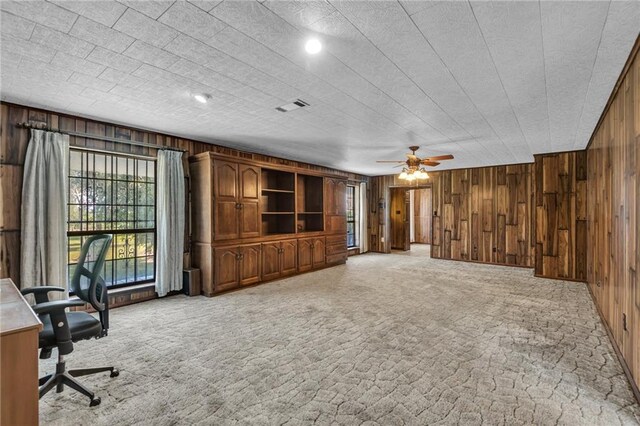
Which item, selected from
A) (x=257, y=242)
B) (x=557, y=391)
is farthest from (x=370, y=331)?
(x=257, y=242)

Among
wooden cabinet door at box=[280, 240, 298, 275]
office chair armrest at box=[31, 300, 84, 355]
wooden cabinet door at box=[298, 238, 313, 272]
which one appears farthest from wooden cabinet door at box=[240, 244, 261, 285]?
office chair armrest at box=[31, 300, 84, 355]

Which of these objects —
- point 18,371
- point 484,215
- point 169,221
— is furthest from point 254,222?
point 484,215

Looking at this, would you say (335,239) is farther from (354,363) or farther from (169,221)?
(354,363)

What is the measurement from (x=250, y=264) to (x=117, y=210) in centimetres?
213

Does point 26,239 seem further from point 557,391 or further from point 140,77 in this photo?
point 557,391

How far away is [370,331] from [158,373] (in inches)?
78.4

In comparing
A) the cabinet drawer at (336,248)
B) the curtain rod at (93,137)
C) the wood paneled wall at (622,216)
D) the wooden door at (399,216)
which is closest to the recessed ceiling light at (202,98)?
the curtain rod at (93,137)

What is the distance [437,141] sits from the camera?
4867 millimetres

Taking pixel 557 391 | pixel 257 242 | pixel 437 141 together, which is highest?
pixel 437 141

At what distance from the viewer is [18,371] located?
144 centimetres

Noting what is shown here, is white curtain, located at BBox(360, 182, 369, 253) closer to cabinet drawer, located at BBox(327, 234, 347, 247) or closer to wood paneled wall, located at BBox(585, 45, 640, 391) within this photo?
cabinet drawer, located at BBox(327, 234, 347, 247)

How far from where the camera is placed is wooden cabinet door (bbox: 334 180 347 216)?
720cm

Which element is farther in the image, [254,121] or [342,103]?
[254,121]

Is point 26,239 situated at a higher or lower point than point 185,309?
higher
